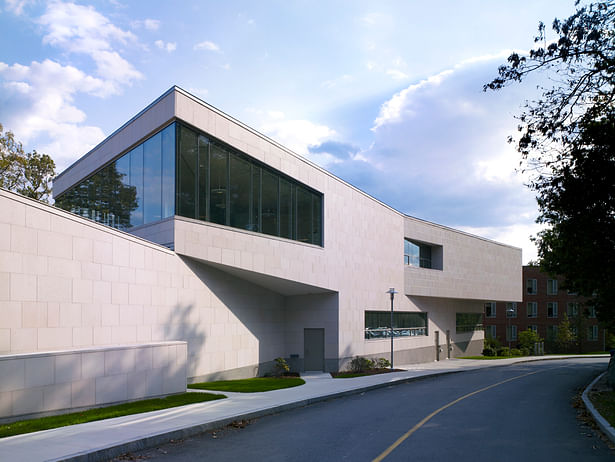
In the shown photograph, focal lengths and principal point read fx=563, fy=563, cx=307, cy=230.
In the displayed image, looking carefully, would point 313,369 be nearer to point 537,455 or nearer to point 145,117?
point 145,117

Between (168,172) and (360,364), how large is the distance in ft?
46.7

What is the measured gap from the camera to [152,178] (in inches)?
861

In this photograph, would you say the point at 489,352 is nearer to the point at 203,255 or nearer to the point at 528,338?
the point at 528,338

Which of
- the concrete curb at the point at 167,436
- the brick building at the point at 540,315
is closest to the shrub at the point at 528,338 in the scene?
the brick building at the point at 540,315

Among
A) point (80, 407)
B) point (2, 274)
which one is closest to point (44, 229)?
point (2, 274)

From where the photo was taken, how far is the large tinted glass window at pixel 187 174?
20578 mm

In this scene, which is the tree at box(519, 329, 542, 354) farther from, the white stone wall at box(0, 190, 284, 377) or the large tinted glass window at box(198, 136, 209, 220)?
the large tinted glass window at box(198, 136, 209, 220)

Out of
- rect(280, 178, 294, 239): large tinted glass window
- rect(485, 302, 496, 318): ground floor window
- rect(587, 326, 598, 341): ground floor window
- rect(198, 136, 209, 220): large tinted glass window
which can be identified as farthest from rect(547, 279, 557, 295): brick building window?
rect(198, 136, 209, 220): large tinted glass window

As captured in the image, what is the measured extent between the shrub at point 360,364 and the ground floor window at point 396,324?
229 cm

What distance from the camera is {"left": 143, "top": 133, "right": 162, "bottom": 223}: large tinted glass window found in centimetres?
2142

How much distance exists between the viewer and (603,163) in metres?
14.4

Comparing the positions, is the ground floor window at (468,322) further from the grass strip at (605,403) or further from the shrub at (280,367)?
the grass strip at (605,403)

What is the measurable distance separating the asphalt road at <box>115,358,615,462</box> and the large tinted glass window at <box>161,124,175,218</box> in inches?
361

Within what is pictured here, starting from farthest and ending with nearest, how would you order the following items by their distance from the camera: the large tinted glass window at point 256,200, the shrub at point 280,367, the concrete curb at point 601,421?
1. the shrub at point 280,367
2. the large tinted glass window at point 256,200
3. the concrete curb at point 601,421
